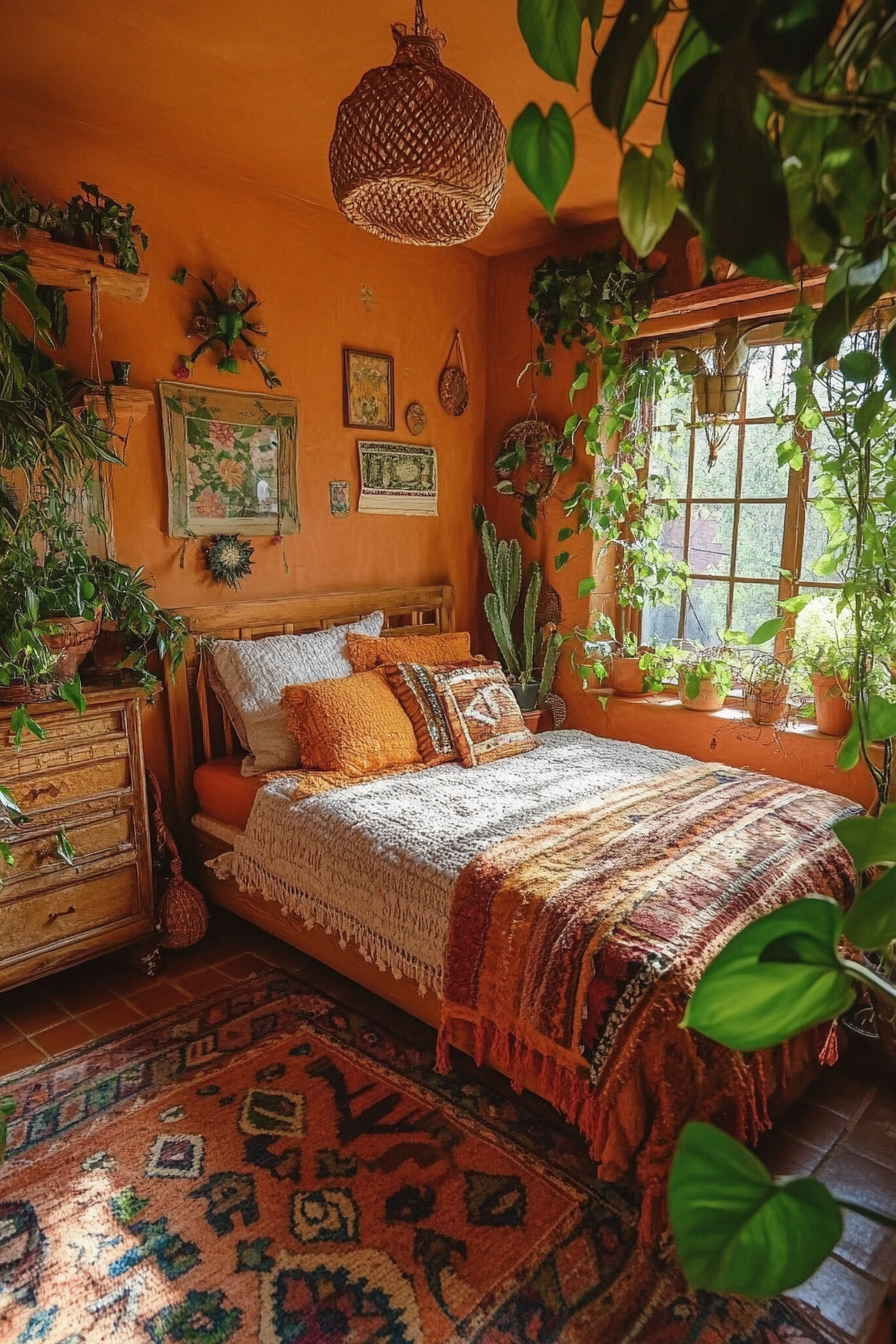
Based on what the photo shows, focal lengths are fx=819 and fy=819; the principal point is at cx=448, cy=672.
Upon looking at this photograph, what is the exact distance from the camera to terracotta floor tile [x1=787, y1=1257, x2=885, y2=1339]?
1545mm

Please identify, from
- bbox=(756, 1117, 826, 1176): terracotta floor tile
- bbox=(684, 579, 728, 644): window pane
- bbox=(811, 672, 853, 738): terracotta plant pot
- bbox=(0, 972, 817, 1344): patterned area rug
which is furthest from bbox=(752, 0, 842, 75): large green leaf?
bbox=(684, 579, 728, 644): window pane

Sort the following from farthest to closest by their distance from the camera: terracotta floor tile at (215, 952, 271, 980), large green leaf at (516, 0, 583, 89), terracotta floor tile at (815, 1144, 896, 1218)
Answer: terracotta floor tile at (215, 952, 271, 980), terracotta floor tile at (815, 1144, 896, 1218), large green leaf at (516, 0, 583, 89)

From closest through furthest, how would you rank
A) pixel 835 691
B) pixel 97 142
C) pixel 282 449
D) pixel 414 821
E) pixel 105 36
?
pixel 105 36
pixel 414 821
pixel 97 142
pixel 835 691
pixel 282 449

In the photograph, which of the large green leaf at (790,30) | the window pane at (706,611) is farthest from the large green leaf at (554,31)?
the window pane at (706,611)

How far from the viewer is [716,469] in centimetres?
350

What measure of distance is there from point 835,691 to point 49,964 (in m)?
2.81

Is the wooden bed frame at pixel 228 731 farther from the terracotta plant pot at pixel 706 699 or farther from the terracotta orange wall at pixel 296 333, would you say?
the terracotta plant pot at pixel 706 699

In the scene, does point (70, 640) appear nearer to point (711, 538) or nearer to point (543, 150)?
point (543, 150)

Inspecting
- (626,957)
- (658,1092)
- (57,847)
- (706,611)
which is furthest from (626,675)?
(57,847)

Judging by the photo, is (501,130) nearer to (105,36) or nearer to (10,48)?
(105,36)

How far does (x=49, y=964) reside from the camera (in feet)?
8.20

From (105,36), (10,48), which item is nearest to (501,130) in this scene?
(105,36)

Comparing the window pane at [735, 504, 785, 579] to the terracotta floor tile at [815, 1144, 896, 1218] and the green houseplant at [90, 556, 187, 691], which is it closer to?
the terracotta floor tile at [815, 1144, 896, 1218]

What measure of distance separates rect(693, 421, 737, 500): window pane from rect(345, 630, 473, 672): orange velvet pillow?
1240 millimetres
